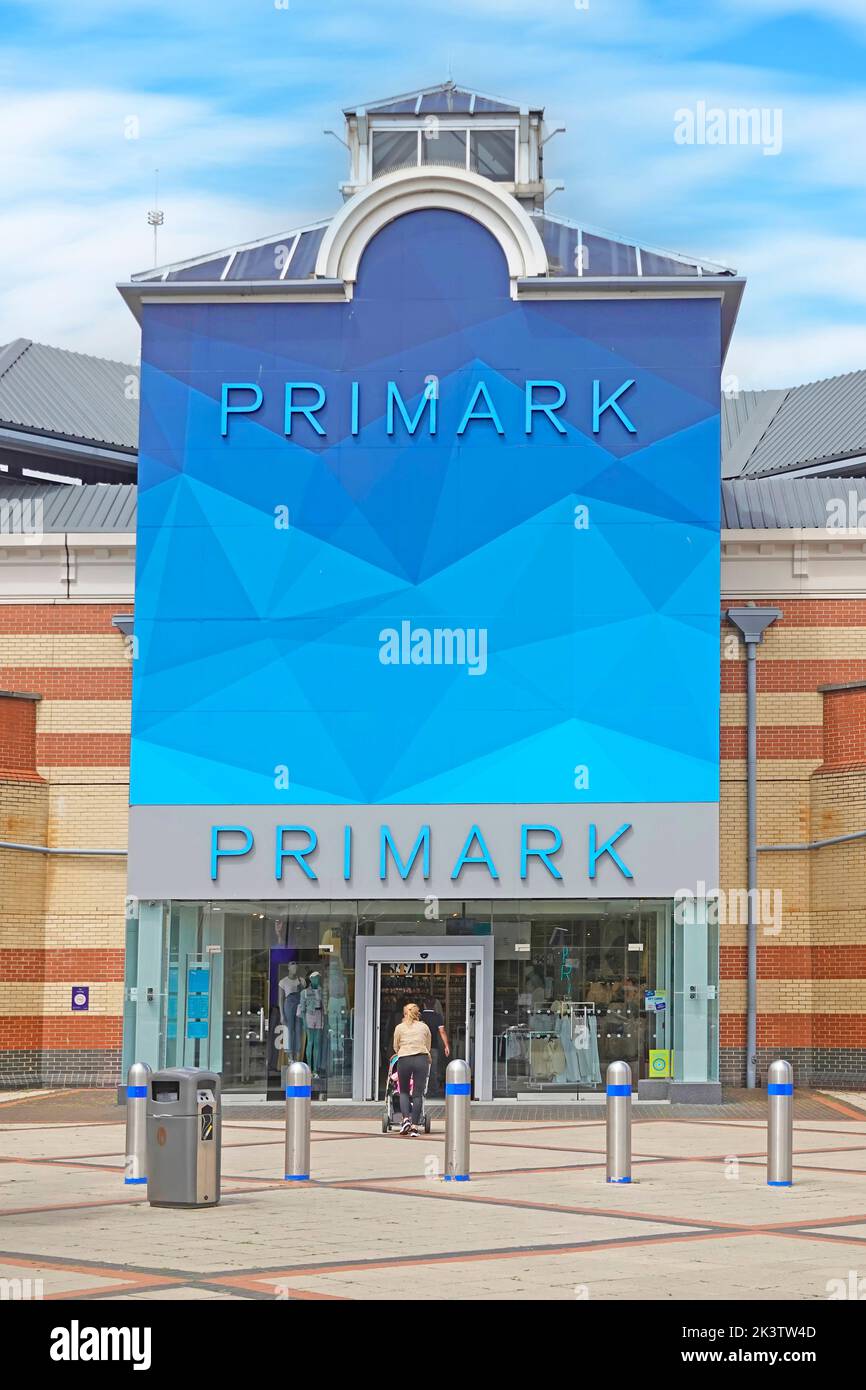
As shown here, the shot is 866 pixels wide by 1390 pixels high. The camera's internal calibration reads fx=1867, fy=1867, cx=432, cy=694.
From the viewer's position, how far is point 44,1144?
20906 millimetres

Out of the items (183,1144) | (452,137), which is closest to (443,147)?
(452,137)

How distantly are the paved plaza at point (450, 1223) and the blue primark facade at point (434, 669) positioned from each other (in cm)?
581

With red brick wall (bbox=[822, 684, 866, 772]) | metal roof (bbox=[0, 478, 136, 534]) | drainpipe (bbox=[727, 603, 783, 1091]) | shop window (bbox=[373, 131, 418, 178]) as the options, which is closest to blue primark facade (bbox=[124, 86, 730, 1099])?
drainpipe (bbox=[727, 603, 783, 1091])

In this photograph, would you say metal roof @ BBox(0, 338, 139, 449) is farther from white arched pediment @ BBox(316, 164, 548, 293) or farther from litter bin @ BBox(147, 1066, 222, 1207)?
litter bin @ BBox(147, 1066, 222, 1207)

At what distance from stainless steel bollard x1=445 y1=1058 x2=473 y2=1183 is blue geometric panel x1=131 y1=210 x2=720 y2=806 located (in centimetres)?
1132

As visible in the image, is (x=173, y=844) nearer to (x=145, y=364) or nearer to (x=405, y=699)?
(x=405, y=699)

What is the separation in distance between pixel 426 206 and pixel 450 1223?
19.1 m

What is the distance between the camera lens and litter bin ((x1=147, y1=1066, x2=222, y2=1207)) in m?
14.4

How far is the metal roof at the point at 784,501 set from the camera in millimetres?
32969

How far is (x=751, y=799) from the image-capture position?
102 feet

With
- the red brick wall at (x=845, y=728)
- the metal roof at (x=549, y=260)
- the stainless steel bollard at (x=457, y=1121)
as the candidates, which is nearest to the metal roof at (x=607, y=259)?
the metal roof at (x=549, y=260)

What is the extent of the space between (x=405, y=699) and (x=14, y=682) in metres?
7.90

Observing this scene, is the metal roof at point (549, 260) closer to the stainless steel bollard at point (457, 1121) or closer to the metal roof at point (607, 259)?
the metal roof at point (607, 259)
